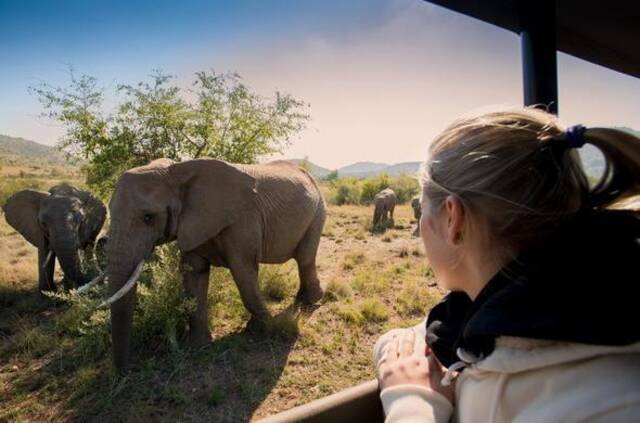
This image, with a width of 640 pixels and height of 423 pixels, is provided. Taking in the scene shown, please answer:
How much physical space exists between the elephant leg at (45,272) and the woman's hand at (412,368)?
6011 mm

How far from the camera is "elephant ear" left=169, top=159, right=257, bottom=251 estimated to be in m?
3.61

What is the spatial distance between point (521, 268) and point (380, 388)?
1.57 ft

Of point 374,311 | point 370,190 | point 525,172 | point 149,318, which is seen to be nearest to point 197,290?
point 149,318

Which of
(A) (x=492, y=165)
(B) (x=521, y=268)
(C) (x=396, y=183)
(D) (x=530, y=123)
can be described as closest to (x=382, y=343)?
(B) (x=521, y=268)

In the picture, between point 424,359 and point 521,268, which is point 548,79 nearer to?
point 521,268

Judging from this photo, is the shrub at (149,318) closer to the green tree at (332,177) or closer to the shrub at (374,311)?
the shrub at (374,311)

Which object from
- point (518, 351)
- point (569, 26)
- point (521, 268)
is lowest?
point (518, 351)

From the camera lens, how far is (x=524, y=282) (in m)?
0.77

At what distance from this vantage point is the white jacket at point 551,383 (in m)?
0.66

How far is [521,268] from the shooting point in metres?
0.84

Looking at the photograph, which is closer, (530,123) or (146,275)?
(530,123)

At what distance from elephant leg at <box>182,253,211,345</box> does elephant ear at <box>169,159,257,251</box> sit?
0.49 meters

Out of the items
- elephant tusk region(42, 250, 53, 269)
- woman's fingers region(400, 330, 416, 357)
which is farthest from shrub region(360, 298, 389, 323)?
elephant tusk region(42, 250, 53, 269)

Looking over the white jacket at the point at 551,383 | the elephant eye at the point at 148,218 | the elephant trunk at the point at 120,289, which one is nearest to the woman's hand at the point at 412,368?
the white jacket at the point at 551,383
